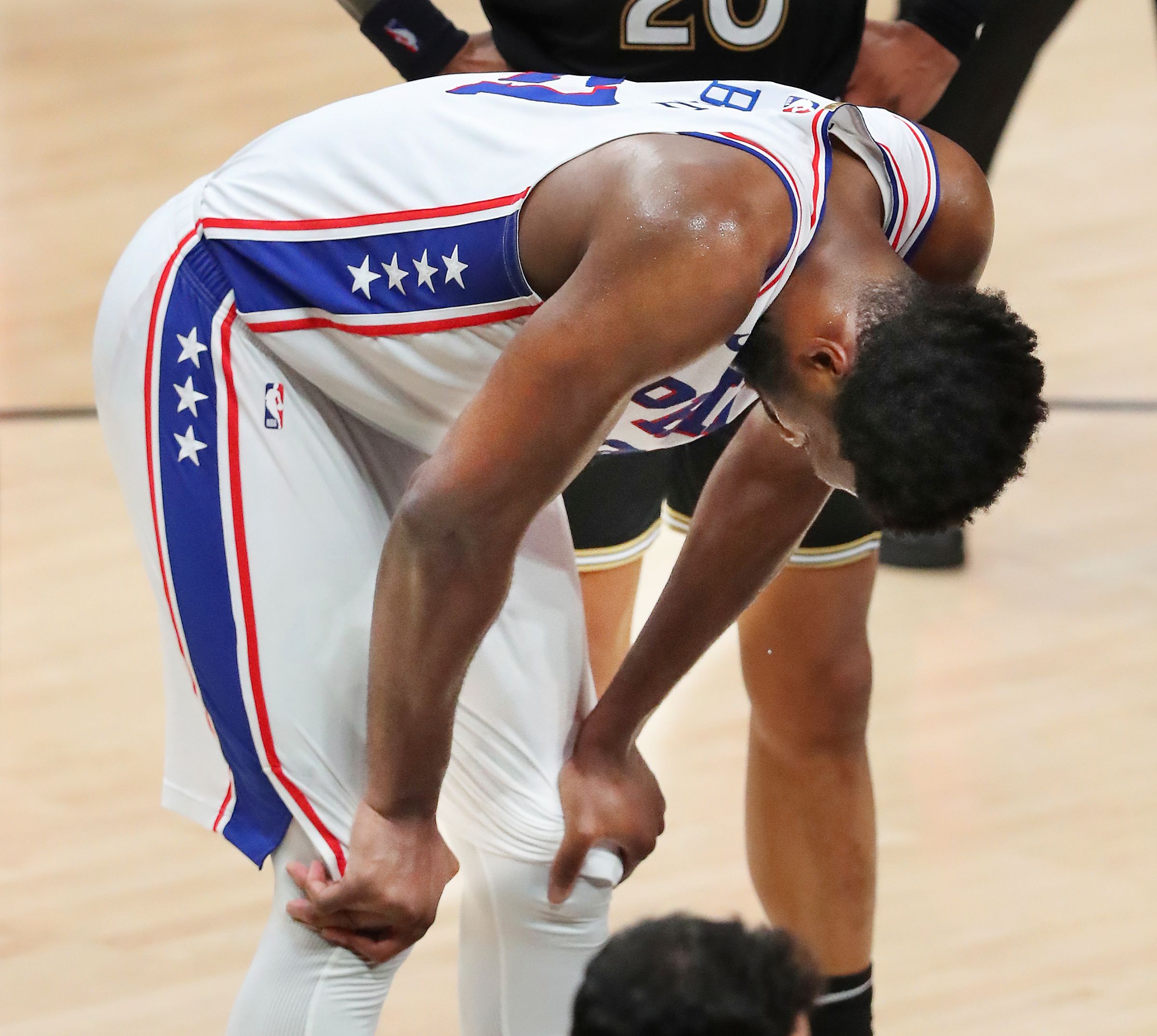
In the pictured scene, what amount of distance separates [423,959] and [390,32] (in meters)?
1.09

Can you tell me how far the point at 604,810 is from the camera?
1732 mm

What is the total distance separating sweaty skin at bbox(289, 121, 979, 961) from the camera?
1.43m

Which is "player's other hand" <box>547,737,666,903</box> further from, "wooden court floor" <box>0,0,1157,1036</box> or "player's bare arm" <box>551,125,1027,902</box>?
"wooden court floor" <box>0,0,1157,1036</box>

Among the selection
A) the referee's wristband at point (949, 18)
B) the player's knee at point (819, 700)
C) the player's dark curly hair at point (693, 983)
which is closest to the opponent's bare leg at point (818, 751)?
the player's knee at point (819, 700)

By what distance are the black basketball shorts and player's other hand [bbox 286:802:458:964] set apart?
595 mm

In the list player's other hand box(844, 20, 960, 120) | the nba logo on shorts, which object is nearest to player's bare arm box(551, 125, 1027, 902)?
the nba logo on shorts

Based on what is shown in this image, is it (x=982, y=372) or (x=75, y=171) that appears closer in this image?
(x=982, y=372)

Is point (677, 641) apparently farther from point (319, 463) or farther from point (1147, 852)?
point (1147, 852)

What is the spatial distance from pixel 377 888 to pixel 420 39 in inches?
45.6

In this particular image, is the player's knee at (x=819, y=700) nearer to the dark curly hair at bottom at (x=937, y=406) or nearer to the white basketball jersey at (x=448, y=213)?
the white basketball jersey at (x=448, y=213)

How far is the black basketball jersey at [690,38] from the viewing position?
6.79 ft

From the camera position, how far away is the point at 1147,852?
2.51 meters

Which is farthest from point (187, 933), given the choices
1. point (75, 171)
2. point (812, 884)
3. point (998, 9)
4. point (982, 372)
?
point (75, 171)

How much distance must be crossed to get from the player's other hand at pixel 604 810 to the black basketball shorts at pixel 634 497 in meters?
0.38
